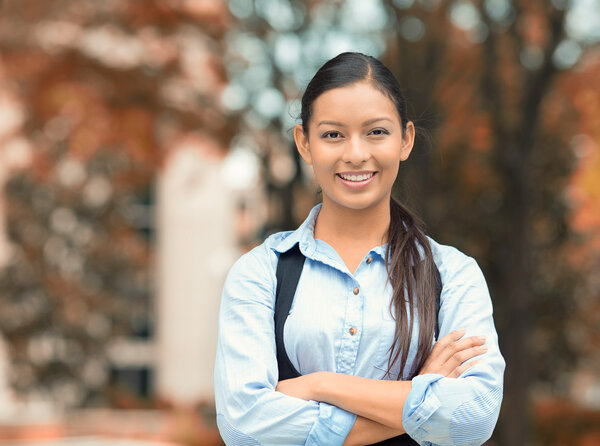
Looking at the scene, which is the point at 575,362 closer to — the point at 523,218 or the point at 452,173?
the point at 452,173

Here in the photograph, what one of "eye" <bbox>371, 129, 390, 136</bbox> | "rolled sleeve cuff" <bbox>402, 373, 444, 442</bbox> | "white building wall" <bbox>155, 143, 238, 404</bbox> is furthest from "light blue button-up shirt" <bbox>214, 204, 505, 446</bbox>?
"white building wall" <bbox>155, 143, 238, 404</bbox>

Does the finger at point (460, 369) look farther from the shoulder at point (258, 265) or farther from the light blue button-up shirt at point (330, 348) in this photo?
the shoulder at point (258, 265)

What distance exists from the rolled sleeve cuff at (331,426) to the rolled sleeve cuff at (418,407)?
13cm

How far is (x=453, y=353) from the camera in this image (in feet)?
7.24

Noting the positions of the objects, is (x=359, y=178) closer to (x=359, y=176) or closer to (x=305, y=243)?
(x=359, y=176)

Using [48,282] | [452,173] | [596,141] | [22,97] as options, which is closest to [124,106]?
[22,97]

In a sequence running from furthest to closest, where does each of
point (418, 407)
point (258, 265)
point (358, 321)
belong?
point (258, 265)
point (358, 321)
point (418, 407)

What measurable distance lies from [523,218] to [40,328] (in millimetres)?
15034

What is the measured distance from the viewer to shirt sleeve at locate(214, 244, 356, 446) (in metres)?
2.17

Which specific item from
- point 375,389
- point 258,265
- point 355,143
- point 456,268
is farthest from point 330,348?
point 355,143

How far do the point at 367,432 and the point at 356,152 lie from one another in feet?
2.12

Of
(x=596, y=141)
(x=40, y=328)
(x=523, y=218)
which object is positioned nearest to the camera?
(x=523, y=218)

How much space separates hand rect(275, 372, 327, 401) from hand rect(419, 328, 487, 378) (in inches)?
10.0

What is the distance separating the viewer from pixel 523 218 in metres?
9.64
